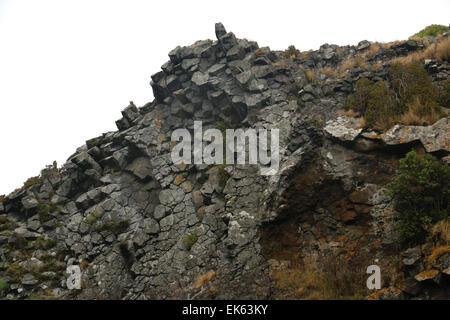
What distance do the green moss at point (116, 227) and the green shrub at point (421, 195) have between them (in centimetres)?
1281

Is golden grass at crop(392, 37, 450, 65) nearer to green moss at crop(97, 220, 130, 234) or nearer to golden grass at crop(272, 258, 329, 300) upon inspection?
golden grass at crop(272, 258, 329, 300)

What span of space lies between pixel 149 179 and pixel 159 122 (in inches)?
168

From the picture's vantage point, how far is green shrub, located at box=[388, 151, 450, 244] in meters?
8.49

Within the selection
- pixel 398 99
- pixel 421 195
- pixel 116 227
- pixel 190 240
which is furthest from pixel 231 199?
pixel 398 99

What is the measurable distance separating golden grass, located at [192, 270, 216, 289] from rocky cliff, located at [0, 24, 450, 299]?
57mm

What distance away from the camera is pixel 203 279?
35.8 feet

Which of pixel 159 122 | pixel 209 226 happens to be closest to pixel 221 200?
pixel 209 226

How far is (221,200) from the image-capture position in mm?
13758

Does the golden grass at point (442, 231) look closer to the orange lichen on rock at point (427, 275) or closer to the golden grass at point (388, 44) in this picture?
the orange lichen on rock at point (427, 275)

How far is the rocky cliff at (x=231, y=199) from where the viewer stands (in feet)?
32.9

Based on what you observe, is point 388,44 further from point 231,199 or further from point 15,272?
point 15,272

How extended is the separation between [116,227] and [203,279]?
6549 mm

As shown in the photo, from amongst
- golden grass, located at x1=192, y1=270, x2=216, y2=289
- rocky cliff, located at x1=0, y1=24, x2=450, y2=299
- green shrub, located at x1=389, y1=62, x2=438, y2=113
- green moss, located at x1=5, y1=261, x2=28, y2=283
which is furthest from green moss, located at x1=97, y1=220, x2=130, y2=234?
green shrub, located at x1=389, y1=62, x2=438, y2=113

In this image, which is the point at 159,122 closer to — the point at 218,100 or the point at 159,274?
the point at 218,100
